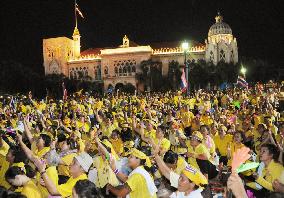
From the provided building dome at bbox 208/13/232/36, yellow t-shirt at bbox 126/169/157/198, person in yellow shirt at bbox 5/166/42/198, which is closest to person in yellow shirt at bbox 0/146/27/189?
person in yellow shirt at bbox 5/166/42/198

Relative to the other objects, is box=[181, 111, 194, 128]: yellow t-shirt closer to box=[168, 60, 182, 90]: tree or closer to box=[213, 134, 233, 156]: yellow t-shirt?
box=[213, 134, 233, 156]: yellow t-shirt

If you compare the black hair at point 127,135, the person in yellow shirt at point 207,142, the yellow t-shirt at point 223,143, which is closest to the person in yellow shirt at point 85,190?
the person in yellow shirt at point 207,142

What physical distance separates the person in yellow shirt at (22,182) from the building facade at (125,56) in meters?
74.1

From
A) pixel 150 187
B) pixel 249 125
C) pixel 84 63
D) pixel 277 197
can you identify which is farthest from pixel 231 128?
pixel 84 63

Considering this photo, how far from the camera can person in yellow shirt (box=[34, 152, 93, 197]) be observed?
4.65m

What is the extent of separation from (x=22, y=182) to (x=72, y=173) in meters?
0.61

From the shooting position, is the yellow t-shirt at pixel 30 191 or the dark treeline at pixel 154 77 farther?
the dark treeline at pixel 154 77

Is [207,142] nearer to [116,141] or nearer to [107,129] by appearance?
[116,141]

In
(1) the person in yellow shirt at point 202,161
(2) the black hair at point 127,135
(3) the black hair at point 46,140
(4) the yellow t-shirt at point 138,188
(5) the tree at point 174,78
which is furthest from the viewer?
(5) the tree at point 174,78

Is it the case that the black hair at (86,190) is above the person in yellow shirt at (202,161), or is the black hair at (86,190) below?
above

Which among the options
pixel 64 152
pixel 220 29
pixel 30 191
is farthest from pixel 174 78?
pixel 30 191

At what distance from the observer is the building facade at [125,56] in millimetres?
81562

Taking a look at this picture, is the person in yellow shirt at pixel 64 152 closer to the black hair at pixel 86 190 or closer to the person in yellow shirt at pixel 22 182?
the person in yellow shirt at pixel 22 182

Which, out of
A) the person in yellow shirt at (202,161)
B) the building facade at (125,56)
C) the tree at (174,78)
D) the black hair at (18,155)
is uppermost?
the building facade at (125,56)
